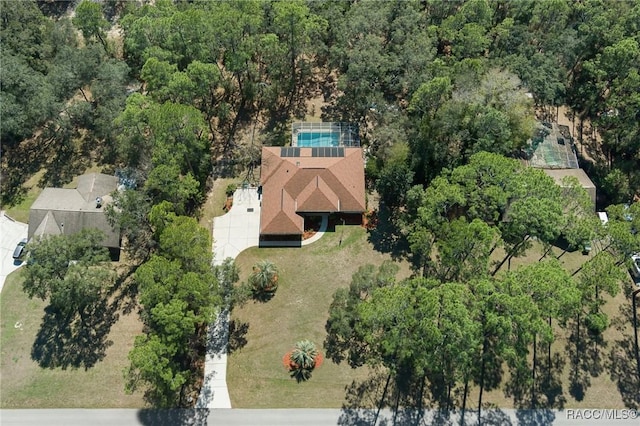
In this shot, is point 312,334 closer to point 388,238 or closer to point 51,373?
point 388,238

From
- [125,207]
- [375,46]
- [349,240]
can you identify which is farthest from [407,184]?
[125,207]

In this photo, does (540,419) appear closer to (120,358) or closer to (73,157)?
(120,358)

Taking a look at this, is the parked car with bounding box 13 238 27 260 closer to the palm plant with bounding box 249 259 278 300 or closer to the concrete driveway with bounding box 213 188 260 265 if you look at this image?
the concrete driveway with bounding box 213 188 260 265

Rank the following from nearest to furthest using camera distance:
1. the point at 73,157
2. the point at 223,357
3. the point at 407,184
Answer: the point at 223,357 → the point at 407,184 → the point at 73,157

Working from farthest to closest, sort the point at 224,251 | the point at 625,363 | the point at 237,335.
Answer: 1. the point at 224,251
2. the point at 237,335
3. the point at 625,363

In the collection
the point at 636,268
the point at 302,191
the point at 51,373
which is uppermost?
the point at 302,191

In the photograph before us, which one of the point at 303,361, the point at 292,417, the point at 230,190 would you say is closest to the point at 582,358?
the point at 303,361
